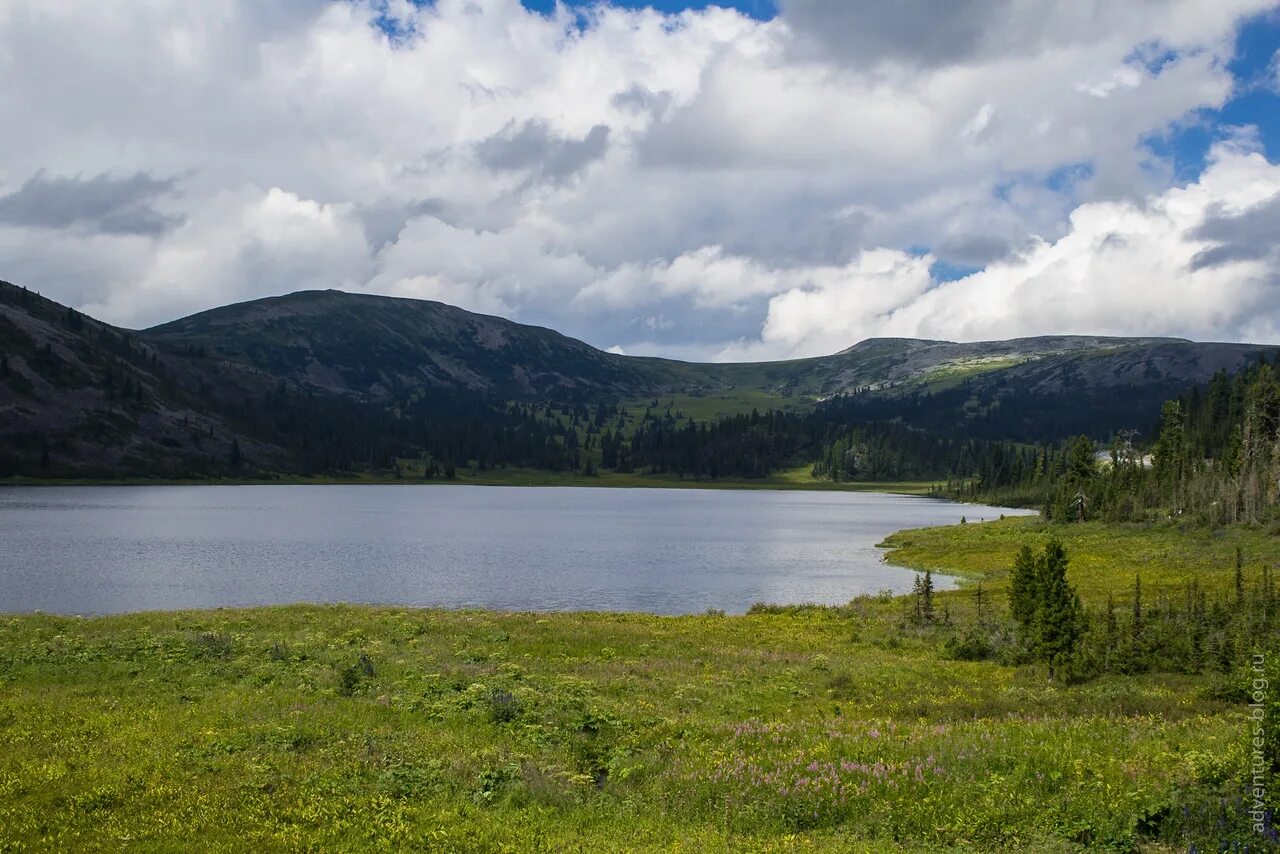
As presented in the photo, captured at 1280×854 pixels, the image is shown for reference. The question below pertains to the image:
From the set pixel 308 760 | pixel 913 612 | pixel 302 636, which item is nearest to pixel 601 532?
pixel 913 612

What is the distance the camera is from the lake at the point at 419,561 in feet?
235

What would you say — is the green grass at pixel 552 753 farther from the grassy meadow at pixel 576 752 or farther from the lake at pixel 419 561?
the lake at pixel 419 561

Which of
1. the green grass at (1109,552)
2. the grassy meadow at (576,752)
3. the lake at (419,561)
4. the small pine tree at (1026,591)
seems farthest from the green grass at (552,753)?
the green grass at (1109,552)

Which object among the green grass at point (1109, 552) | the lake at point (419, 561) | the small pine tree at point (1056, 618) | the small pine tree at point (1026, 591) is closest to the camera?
the small pine tree at point (1056, 618)

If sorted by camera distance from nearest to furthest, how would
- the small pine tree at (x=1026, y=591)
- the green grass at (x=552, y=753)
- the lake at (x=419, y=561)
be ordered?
the green grass at (x=552, y=753), the small pine tree at (x=1026, y=591), the lake at (x=419, y=561)

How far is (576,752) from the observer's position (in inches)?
792

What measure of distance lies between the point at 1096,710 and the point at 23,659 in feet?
116

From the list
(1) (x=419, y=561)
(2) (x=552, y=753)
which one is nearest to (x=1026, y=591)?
(2) (x=552, y=753)

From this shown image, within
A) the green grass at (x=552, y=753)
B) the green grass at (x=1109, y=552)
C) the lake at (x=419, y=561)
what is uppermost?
the green grass at (x=552, y=753)

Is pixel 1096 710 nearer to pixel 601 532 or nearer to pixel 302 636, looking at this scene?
pixel 302 636

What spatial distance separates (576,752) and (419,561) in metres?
80.5

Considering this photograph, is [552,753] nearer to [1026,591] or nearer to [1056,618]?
[1056,618]

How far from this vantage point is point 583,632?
154 ft

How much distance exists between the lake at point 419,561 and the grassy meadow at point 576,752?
35.5 meters
